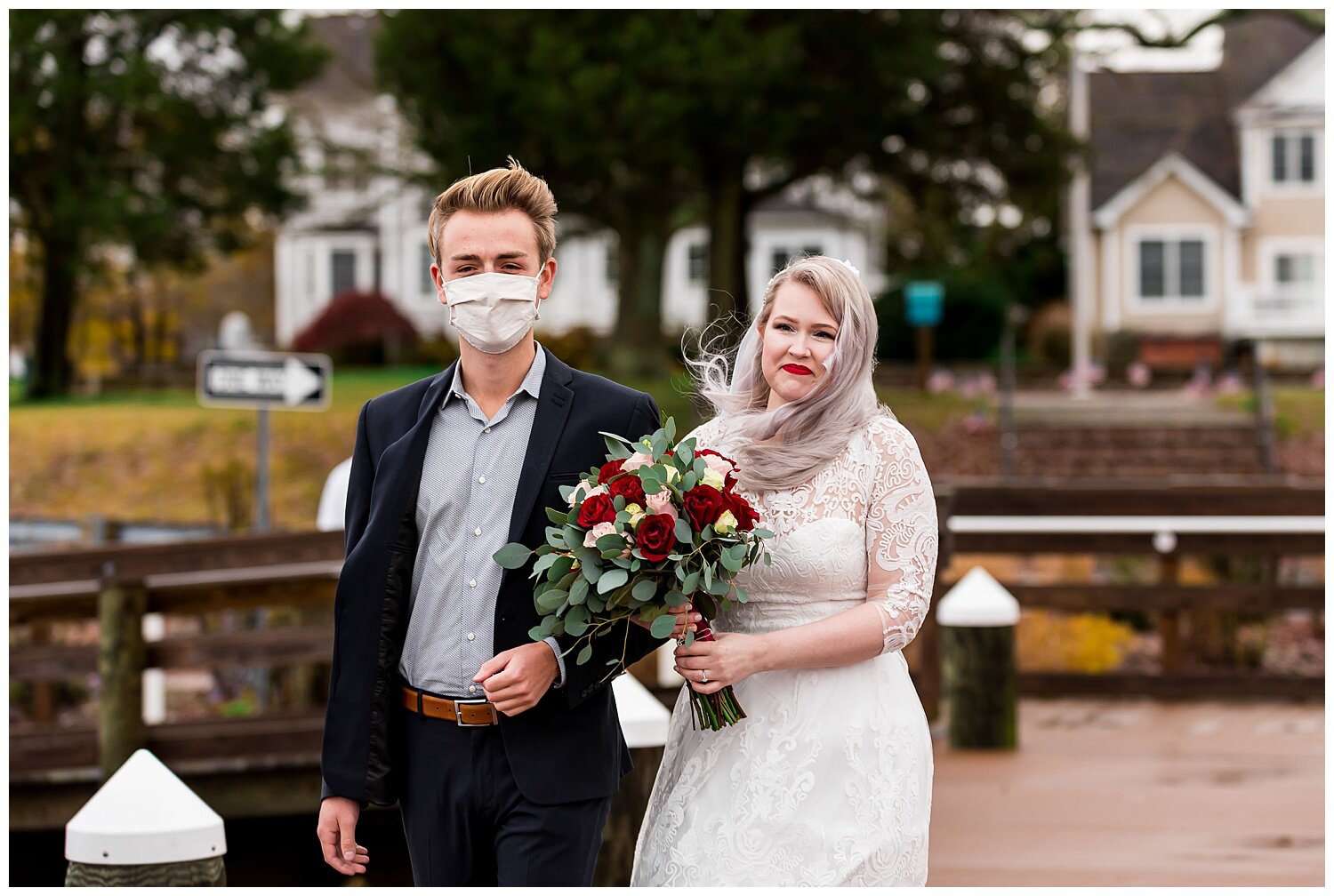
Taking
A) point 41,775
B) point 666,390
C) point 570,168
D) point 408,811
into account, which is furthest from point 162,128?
point 408,811

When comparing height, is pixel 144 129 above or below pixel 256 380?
above

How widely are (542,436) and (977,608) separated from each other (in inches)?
190

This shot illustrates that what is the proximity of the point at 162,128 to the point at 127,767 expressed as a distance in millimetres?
26567

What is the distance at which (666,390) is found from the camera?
84.8 ft

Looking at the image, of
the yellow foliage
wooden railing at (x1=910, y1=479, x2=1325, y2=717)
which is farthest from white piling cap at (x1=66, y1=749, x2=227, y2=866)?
the yellow foliage

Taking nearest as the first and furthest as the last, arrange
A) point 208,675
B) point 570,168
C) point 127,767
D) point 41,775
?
point 127,767 → point 41,775 → point 208,675 → point 570,168

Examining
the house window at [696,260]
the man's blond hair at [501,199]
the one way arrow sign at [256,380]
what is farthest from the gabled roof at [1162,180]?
the man's blond hair at [501,199]

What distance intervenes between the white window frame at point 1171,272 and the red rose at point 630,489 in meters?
37.0

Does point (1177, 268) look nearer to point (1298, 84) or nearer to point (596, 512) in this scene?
point (1298, 84)

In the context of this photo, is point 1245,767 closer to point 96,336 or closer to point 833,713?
point 833,713

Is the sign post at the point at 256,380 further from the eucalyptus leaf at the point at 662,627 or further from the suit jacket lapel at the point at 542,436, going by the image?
the eucalyptus leaf at the point at 662,627

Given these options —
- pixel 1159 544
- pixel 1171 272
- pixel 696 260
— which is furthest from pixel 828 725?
pixel 696 260

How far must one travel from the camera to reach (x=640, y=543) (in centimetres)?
280

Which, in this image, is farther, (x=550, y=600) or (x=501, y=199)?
(x=501, y=199)
